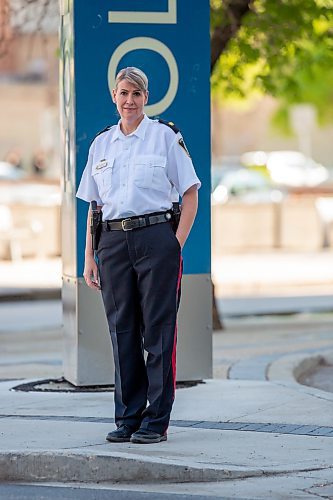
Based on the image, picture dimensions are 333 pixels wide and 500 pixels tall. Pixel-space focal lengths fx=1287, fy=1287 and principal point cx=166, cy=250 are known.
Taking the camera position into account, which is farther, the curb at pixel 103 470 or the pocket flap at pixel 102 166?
the pocket flap at pixel 102 166

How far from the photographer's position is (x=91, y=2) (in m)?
8.73

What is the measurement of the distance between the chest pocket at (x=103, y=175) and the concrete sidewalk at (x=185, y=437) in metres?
1.36

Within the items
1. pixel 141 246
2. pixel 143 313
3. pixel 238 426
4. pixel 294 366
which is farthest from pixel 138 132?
pixel 294 366

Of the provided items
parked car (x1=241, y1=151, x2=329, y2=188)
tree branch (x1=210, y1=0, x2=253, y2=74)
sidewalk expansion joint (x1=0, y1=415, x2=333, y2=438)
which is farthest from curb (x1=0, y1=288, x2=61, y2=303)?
parked car (x1=241, y1=151, x2=329, y2=188)

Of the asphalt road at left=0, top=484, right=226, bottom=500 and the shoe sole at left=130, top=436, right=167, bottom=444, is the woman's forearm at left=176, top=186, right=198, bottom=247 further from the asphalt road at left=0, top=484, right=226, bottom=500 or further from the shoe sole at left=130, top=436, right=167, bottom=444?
the asphalt road at left=0, top=484, right=226, bottom=500

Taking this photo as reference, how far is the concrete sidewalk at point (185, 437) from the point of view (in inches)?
251

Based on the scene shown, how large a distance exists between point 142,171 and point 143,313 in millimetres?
775

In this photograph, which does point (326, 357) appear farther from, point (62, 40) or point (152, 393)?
point (152, 393)

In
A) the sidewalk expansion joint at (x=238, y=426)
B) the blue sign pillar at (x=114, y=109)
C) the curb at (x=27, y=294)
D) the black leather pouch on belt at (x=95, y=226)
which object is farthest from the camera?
the curb at (x=27, y=294)

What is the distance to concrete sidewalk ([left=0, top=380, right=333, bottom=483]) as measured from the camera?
6387 millimetres

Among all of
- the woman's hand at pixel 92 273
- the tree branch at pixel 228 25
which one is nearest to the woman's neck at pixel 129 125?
the woman's hand at pixel 92 273

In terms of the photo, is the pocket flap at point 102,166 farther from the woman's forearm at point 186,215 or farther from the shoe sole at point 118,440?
the shoe sole at point 118,440

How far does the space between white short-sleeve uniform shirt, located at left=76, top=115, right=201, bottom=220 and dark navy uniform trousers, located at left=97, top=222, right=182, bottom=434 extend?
0.14 m

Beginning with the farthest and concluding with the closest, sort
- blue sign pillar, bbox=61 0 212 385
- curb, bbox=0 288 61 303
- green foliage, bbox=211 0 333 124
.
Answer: curb, bbox=0 288 61 303 → green foliage, bbox=211 0 333 124 → blue sign pillar, bbox=61 0 212 385
